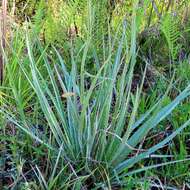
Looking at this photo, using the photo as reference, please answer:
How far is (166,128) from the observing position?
4.60 ft

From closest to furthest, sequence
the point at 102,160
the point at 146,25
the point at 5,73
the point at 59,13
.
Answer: the point at 102,160 < the point at 5,73 < the point at 59,13 < the point at 146,25

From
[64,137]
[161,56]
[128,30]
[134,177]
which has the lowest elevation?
[134,177]

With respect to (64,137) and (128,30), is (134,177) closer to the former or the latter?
(64,137)

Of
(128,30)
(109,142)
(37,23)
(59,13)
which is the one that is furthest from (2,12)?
(109,142)

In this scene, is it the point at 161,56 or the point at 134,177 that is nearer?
the point at 134,177

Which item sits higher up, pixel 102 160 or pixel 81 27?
pixel 81 27

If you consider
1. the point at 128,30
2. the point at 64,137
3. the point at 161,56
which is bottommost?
the point at 64,137

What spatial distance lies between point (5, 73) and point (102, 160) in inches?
21.5

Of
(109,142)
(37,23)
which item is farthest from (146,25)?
(109,142)

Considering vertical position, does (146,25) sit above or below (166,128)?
above

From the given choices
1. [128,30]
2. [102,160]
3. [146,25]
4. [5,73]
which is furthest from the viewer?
[146,25]

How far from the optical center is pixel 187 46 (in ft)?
6.26

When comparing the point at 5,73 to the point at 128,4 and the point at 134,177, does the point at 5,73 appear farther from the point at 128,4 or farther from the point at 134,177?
the point at 128,4

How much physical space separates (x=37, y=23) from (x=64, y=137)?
523 mm
